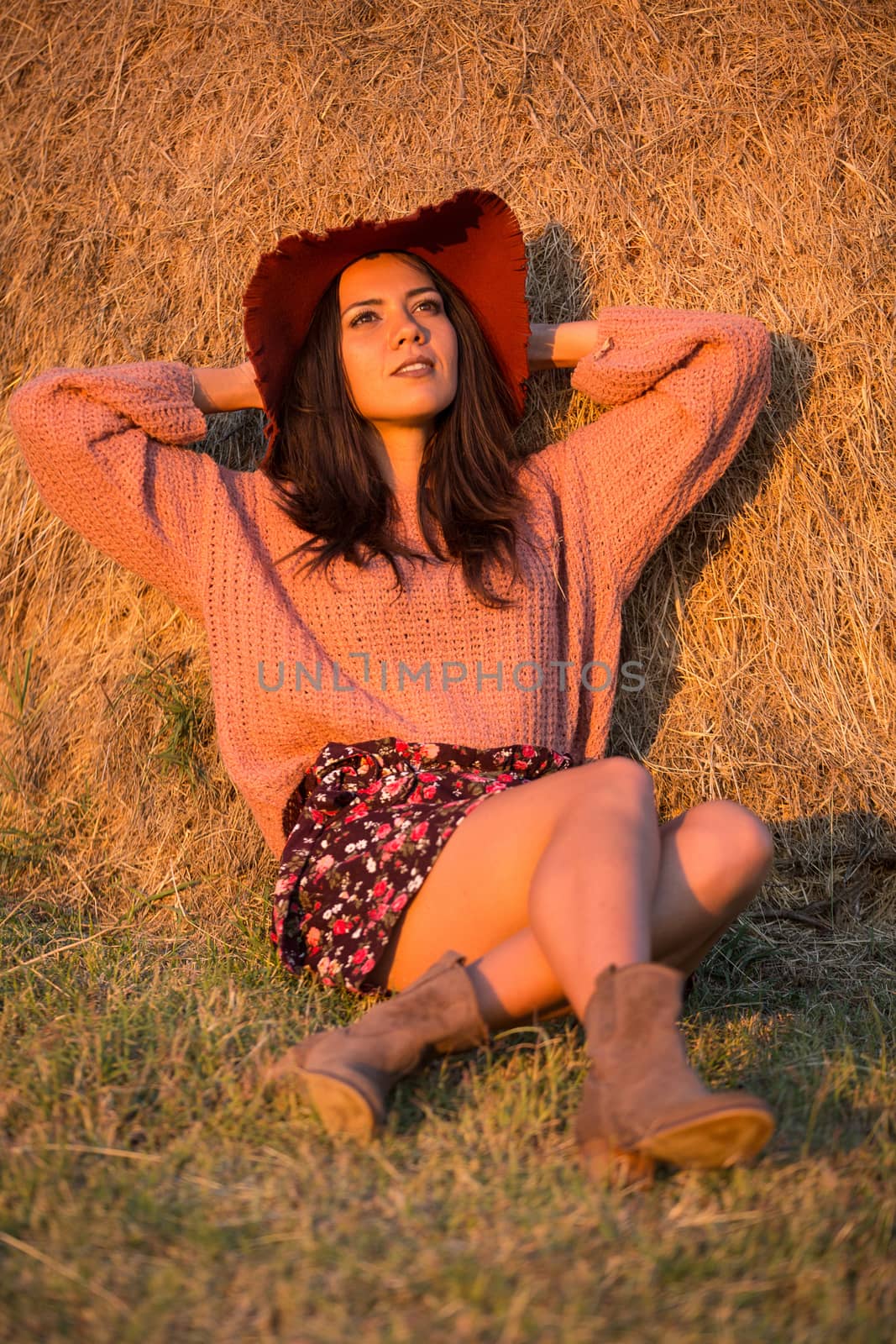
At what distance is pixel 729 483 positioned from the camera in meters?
2.96

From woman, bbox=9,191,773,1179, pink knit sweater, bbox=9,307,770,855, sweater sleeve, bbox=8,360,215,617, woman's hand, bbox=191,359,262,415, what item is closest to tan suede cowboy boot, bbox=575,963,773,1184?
woman, bbox=9,191,773,1179

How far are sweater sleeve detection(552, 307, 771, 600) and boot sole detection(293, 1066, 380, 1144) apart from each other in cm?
142

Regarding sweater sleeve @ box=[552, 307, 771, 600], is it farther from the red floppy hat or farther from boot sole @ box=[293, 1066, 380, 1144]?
boot sole @ box=[293, 1066, 380, 1144]

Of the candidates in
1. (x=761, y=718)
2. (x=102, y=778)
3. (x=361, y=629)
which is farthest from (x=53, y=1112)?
(x=761, y=718)

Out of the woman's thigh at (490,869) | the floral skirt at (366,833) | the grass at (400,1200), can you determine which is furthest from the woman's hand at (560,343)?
the grass at (400,1200)

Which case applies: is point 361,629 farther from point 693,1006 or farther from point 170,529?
point 693,1006

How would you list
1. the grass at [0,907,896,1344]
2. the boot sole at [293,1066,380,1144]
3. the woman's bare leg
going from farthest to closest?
the woman's bare leg < the boot sole at [293,1066,380,1144] < the grass at [0,907,896,1344]

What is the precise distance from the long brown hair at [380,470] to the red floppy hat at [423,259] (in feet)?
0.11

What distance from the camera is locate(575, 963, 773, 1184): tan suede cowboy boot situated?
150cm

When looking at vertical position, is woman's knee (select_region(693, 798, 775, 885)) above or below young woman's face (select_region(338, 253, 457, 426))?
below

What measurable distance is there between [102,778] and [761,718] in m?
1.58

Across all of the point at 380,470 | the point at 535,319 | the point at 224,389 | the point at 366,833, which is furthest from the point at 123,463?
the point at 535,319

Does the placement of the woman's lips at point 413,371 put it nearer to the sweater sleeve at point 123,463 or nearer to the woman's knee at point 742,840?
the sweater sleeve at point 123,463

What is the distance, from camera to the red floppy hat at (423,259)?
267cm
